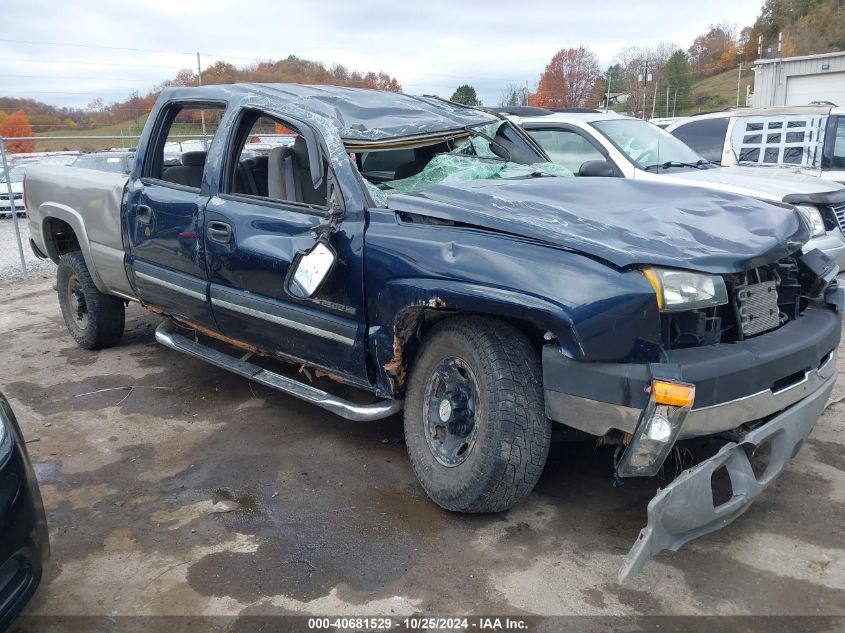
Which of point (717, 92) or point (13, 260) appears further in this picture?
point (717, 92)

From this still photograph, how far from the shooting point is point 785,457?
3.03 metres

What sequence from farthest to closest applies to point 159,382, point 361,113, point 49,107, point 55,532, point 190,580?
point 49,107, point 159,382, point 361,113, point 55,532, point 190,580

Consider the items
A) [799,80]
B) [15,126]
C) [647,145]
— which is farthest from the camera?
[15,126]

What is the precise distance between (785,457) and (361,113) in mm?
2612

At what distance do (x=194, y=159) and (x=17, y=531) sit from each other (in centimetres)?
323

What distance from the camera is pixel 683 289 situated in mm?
2676

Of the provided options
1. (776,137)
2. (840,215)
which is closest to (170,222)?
(840,215)

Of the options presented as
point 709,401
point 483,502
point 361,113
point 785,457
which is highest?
point 361,113

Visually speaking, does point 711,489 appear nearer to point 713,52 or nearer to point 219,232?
point 219,232

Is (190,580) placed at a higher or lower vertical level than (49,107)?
lower

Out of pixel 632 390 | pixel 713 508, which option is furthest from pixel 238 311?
pixel 713 508

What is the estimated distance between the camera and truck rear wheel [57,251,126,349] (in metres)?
5.62

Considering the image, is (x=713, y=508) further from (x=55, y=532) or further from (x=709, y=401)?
(x=55, y=532)

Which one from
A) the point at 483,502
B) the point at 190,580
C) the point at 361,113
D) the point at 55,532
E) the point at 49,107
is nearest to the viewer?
the point at 190,580
